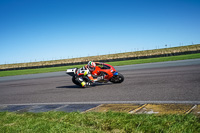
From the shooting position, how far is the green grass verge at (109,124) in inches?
141

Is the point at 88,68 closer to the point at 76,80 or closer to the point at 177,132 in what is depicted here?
the point at 76,80

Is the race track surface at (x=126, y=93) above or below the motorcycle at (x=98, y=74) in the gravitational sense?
below

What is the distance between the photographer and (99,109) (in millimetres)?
5527

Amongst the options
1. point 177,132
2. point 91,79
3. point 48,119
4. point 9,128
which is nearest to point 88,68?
point 91,79

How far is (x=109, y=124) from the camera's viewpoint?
4043 millimetres

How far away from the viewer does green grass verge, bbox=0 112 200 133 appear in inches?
141

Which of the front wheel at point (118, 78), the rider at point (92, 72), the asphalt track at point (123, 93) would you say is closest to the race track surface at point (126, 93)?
the asphalt track at point (123, 93)

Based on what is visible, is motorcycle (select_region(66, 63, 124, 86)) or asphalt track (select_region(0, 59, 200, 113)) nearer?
asphalt track (select_region(0, 59, 200, 113))

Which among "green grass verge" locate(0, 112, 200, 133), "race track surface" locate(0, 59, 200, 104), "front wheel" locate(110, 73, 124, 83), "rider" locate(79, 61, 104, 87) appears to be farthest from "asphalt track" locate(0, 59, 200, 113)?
"green grass verge" locate(0, 112, 200, 133)

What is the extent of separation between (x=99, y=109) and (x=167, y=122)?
218cm

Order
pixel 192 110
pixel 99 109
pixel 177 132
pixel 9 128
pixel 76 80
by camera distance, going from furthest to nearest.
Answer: pixel 76 80, pixel 99 109, pixel 192 110, pixel 9 128, pixel 177 132

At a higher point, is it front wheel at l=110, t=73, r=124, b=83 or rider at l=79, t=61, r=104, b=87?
rider at l=79, t=61, r=104, b=87

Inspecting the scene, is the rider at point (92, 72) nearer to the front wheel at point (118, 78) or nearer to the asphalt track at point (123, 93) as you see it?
the asphalt track at point (123, 93)

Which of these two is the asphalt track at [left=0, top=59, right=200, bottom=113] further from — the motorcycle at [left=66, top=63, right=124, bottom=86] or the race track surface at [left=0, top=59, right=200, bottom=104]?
the motorcycle at [left=66, top=63, right=124, bottom=86]
